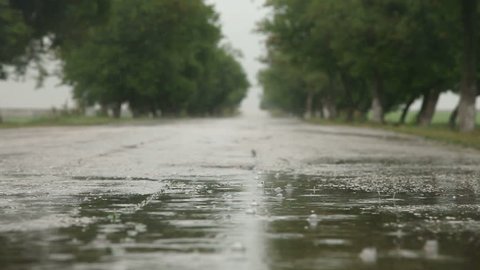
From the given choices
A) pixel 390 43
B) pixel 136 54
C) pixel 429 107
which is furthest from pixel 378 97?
pixel 136 54

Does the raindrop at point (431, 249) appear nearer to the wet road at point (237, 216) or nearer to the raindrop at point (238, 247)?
the wet road at point (237, 216)

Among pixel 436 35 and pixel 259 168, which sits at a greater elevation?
pixel 436 35

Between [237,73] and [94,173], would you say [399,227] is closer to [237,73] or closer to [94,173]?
[94,173]

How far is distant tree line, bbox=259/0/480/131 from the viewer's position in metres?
38.9

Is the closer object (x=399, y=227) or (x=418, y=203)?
(x=399, y=227)

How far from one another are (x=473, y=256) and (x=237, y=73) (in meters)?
171

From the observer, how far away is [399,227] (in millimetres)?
8039

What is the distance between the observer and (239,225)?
26.5 ft

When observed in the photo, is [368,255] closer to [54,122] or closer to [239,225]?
[239,225]

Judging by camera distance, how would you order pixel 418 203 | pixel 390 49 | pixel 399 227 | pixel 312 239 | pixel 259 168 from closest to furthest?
1. pixel 312 239
2. pixel 399 227
3. pixel 418 203
4. pixel 259 168
5. pixel 390 49

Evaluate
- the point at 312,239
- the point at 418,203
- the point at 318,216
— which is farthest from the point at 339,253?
the point at 418,203

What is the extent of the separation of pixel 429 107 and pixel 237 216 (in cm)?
5338

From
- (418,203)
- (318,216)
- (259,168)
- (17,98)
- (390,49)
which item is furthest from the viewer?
(17,98)

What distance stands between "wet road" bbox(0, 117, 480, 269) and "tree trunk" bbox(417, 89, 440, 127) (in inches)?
1693
